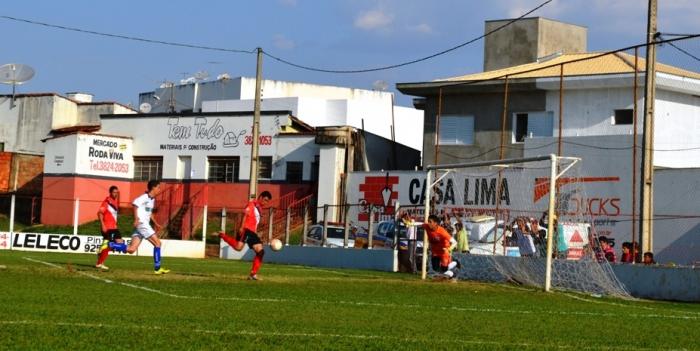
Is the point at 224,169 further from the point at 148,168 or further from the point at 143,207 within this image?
the point at 143,207

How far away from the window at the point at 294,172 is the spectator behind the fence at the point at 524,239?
29.6 m

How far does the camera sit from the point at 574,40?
62.4m

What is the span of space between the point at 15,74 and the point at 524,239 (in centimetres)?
4954

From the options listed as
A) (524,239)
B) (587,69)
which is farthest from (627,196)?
(524,239)

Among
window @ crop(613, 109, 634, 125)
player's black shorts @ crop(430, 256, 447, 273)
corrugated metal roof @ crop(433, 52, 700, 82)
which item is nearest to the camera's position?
player's black shorts @ crop(430, 256, 447, 273)

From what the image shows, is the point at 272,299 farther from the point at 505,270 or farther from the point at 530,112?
the point at 530,112

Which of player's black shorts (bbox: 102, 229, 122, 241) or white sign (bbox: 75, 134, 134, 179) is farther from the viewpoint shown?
white sign (bbox: 75, 134, 134, 179)

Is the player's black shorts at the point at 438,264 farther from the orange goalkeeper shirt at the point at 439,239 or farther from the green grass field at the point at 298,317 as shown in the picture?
the green grass field at the point at 298,317

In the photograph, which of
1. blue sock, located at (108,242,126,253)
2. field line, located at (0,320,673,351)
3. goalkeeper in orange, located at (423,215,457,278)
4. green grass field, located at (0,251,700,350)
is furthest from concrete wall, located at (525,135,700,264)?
field line, located at (0,320,673,351)

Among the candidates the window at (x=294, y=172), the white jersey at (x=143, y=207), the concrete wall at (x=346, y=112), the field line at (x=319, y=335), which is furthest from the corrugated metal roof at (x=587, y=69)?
the field line at (x=319, y=335)

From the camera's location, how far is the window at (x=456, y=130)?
54031 mm

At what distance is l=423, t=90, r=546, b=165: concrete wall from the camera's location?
5209 cm

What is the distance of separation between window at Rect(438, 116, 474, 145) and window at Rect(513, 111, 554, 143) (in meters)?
2.25

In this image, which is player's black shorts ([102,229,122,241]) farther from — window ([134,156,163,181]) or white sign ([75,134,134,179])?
window ([134,156,163,181])
